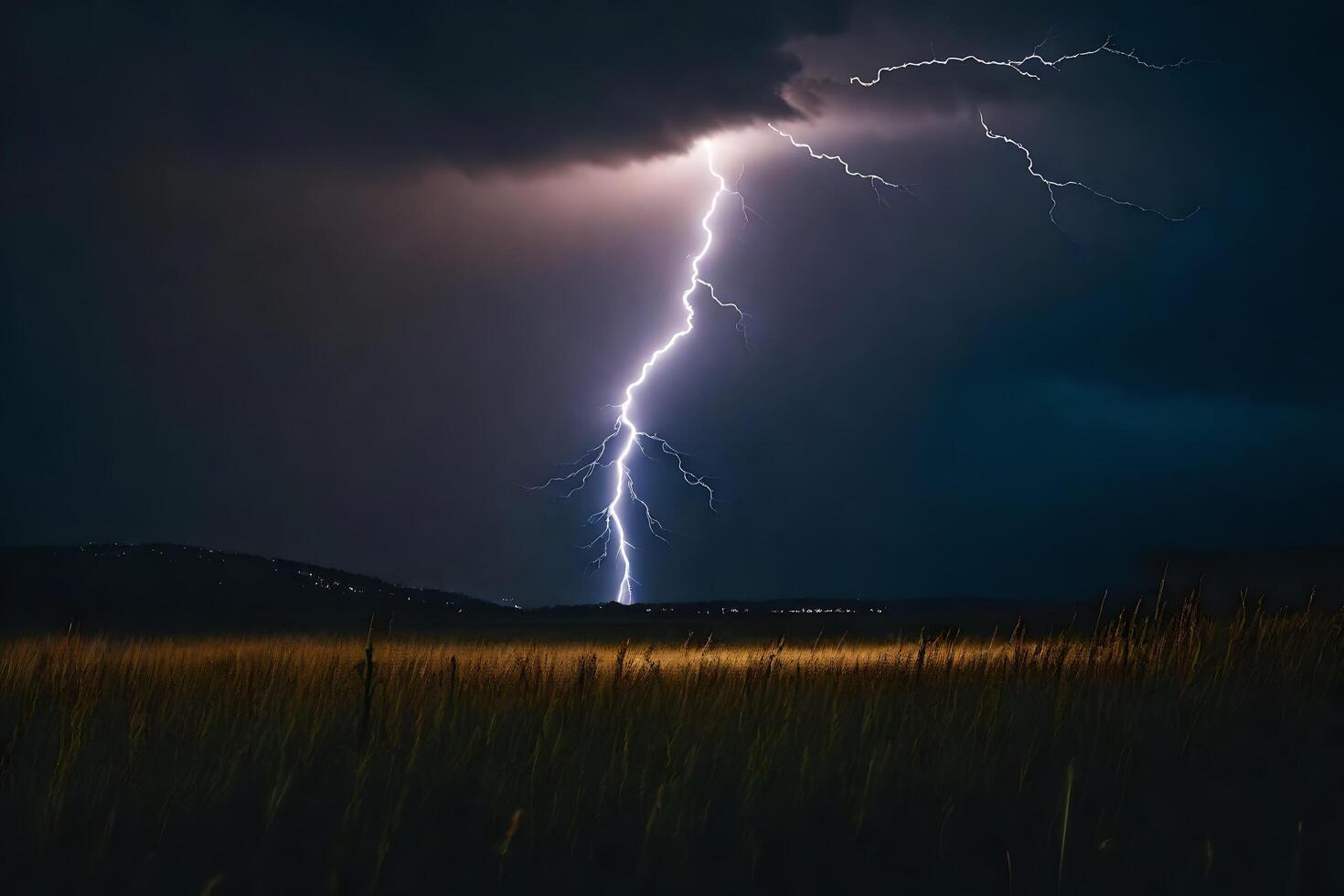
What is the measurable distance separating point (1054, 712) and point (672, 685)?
2.21m

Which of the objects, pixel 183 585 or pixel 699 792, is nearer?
pixel 699 792

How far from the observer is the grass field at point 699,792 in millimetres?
3266

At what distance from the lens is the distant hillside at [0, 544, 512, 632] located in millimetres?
46594

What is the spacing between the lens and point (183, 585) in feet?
168

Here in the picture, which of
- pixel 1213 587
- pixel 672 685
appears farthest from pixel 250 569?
pixel 672 685

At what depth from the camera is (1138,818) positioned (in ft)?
12.5

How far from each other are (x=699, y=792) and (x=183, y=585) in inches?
2068

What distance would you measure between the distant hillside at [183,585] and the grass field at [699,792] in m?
37.3

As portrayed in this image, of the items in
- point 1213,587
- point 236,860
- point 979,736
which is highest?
point 1213,587

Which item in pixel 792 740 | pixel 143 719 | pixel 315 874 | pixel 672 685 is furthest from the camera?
pixel 672 685

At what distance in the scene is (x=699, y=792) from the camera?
155 inches

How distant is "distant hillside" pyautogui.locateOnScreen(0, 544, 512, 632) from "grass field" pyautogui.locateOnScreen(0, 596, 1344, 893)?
122 feet

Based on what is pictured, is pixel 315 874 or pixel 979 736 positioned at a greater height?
pixel 979 736

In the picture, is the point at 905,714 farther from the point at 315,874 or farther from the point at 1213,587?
the point at 1213,587
